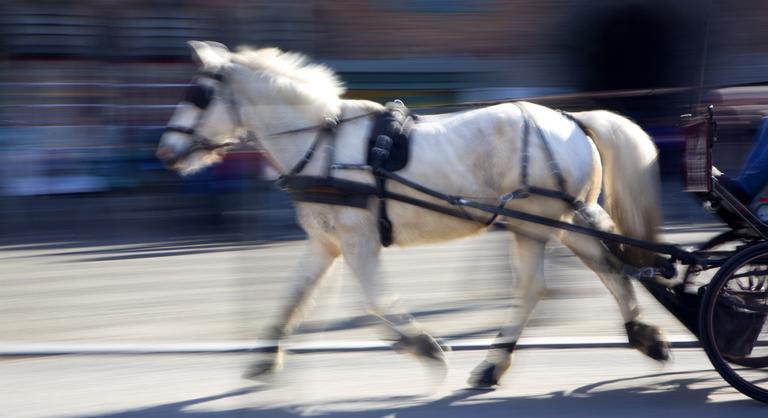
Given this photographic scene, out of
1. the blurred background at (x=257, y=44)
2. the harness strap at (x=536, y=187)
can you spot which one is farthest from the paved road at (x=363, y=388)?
the blurred background at (x=257, y=44)

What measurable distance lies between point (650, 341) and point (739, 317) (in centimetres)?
59

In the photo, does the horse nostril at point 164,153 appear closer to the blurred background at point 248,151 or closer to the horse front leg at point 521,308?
the blurred background at point 248,151

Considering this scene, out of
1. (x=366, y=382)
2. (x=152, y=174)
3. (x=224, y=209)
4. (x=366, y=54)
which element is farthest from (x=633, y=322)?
(x=366, y=54)

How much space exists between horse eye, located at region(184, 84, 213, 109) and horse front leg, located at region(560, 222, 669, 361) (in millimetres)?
2055

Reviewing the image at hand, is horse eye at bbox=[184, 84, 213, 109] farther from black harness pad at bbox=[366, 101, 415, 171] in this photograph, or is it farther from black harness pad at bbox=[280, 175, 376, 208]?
black harness pad at bbox=[366, 101, 415, 171]

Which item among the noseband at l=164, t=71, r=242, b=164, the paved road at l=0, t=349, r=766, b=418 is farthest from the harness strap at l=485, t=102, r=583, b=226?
the noseband at l=164, t=71, r=242, b=164

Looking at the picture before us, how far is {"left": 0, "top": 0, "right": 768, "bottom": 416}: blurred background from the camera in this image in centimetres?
691

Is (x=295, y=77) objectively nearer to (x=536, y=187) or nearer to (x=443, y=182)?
(x=443, y=182)

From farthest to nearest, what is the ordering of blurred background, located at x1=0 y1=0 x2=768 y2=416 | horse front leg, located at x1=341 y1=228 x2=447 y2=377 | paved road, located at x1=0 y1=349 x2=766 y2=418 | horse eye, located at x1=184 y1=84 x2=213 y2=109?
blurred background, located at x1=0 y1=0 x2=768 y2=416, horse eye, located at x1=184 y1=84 x2=213 y2=109, horse front leg, located at x1=341 y1=228 x2=447 y2=377, paved road, located at x1=0 y1=349 x2=766 y2=418

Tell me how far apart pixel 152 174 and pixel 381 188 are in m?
9.11

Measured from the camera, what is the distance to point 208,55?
525 cm

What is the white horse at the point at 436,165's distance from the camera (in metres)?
5.05

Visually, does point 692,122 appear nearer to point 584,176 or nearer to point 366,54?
point 584,176

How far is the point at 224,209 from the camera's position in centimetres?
1188
